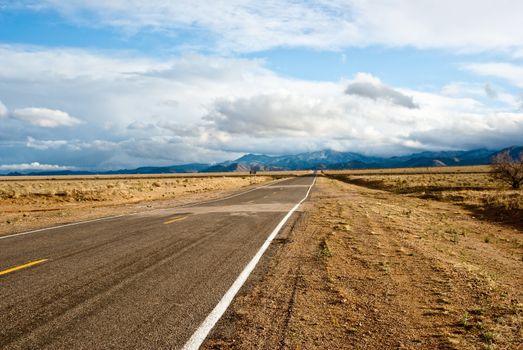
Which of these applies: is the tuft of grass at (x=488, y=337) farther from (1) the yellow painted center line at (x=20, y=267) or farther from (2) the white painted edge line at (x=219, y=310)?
(1) the yellow painted center line at (x=20, y=267)

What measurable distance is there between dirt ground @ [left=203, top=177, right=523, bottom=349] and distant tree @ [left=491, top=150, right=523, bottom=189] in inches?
1217

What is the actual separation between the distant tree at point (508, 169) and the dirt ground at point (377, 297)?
101ft

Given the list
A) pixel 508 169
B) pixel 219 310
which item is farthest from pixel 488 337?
pixel 508 169

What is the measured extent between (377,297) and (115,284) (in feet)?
13.6

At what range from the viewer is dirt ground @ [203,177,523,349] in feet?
15.0

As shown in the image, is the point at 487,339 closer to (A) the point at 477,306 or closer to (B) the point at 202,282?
(A) the point at 477,306

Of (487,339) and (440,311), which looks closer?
(487,339)

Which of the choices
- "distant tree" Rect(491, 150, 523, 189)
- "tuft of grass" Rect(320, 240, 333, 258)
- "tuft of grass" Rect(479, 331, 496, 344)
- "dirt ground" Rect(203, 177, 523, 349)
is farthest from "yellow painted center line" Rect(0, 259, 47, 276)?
"distant tree" Rect(491, 150, 523, 189)

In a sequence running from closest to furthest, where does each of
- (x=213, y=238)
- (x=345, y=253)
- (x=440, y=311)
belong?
(x=440, y=311)
(x=345, y=253)
(x=213, y=238)

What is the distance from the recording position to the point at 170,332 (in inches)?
184

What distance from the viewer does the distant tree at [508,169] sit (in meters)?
37.8

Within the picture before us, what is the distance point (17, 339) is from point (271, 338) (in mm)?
2798

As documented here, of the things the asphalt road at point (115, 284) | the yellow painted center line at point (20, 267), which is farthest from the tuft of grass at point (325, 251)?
the yellow painted center line at point (20, 267)

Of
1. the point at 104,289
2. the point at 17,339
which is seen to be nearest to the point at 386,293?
the point at 104,289
